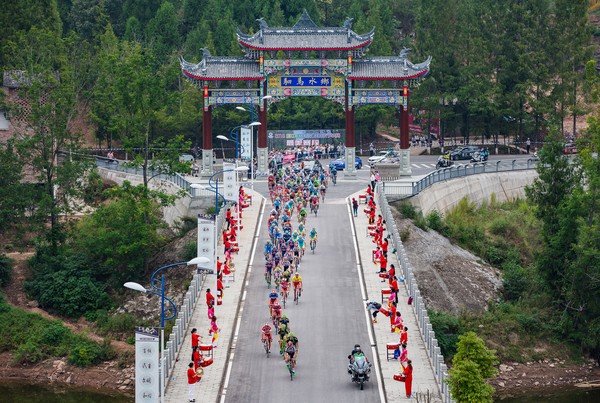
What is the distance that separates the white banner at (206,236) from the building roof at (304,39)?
32.3 metres

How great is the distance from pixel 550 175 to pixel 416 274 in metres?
9.14

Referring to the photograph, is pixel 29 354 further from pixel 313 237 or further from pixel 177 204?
pixel 177 204

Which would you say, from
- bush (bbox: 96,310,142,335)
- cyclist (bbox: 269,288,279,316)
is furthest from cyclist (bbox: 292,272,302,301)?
bush (bbox: 96,310,142,335)

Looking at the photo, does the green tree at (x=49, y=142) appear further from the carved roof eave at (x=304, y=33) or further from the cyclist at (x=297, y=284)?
the cyclist at (x=297, y=284)

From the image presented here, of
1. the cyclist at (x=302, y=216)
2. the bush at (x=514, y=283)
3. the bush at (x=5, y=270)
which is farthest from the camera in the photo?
the bush at (x=5, y=270)

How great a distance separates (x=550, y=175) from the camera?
69438 millimetres

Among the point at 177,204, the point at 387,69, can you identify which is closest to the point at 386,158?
the point at 387,69

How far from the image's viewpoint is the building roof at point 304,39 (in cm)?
8625

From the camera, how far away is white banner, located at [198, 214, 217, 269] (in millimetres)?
55594

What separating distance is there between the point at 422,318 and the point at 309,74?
37581 mm

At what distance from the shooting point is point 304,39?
286ft

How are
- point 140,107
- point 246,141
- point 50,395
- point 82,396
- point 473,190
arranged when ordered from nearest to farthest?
1. point 82,396
2. point 50,395
3. point 140,107
4. point 246,141
5. point 473,190

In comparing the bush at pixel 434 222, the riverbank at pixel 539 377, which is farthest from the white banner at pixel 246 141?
the riverbank at pixel 539 377

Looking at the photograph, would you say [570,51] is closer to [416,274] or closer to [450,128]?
[450,128]
